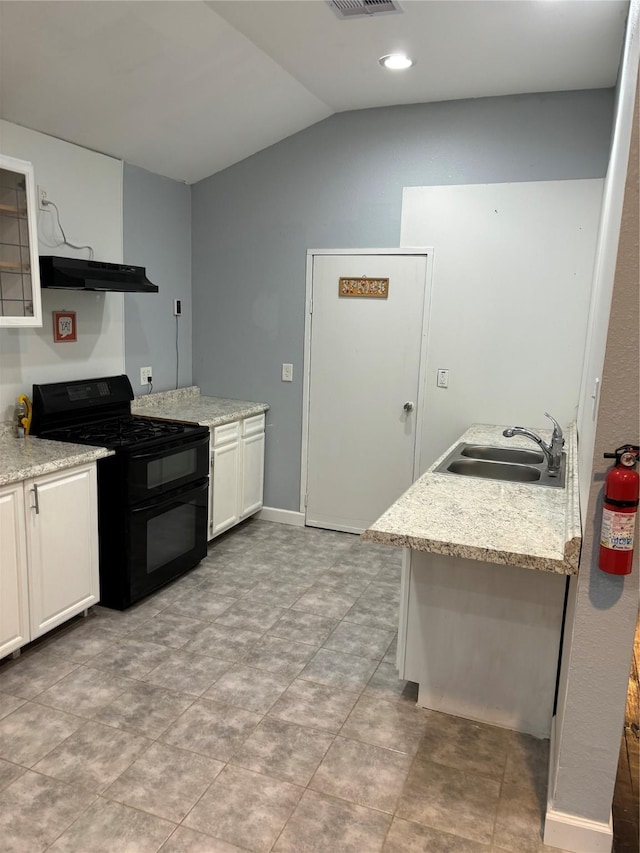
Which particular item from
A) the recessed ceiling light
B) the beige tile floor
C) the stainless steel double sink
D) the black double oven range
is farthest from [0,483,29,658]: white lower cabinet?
the recessed ceiling light

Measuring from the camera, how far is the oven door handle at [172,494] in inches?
123

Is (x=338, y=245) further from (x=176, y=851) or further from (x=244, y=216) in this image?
(x=176, y=851)

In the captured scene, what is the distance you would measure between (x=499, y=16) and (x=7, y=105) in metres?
2.23

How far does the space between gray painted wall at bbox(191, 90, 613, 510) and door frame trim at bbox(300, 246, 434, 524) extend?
0.05 meters

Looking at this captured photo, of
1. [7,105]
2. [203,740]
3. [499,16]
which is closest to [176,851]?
[203,740]

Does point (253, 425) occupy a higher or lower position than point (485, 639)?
higher

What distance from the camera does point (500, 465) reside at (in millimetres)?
3092

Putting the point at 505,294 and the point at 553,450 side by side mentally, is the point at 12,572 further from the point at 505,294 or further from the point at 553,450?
the point at 505,294

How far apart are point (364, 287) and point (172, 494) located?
1816mm

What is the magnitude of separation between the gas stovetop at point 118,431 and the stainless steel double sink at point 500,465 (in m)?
1.46

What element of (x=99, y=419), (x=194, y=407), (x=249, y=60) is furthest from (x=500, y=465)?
(x=249, y=60)

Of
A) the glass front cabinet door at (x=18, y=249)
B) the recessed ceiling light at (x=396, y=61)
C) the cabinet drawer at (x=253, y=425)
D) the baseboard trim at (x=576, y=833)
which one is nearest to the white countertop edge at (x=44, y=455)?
the glass front cabinet door at (x=18, y=249)

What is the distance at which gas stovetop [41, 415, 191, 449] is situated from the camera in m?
3.12

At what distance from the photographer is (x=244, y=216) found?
4336 mm
